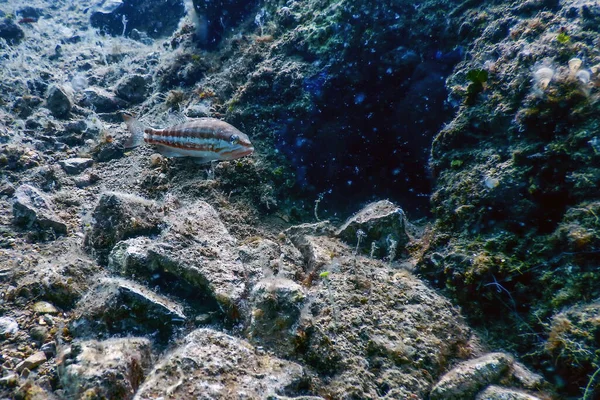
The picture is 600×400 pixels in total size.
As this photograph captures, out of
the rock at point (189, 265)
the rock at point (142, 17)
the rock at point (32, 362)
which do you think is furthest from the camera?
the rock at point (142, 17)

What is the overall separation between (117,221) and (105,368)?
5.06 ft

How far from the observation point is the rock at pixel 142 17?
11.9m

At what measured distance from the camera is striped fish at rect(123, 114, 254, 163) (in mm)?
3475

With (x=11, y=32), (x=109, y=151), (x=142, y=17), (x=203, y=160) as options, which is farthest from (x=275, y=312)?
(x=142, y=17)

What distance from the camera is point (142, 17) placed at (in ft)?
39.8

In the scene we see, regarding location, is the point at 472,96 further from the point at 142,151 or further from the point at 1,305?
the point at 1,305

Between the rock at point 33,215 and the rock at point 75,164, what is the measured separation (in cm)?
93

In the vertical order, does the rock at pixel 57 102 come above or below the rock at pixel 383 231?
above

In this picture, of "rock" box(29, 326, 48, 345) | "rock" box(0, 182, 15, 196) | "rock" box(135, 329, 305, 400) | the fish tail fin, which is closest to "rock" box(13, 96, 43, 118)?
"rock" box(0, 182, 15, 196)

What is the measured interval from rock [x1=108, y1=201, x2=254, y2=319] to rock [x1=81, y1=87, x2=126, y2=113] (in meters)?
4.41

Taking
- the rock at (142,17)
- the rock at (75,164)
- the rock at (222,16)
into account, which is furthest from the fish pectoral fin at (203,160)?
the rock at (142,17)

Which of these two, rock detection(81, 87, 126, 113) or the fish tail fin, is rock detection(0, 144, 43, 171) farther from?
the fish tail fin

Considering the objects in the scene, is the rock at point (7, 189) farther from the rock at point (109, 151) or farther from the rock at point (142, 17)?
the rock at point (142, 17)

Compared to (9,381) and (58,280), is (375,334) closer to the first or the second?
(9,381)
